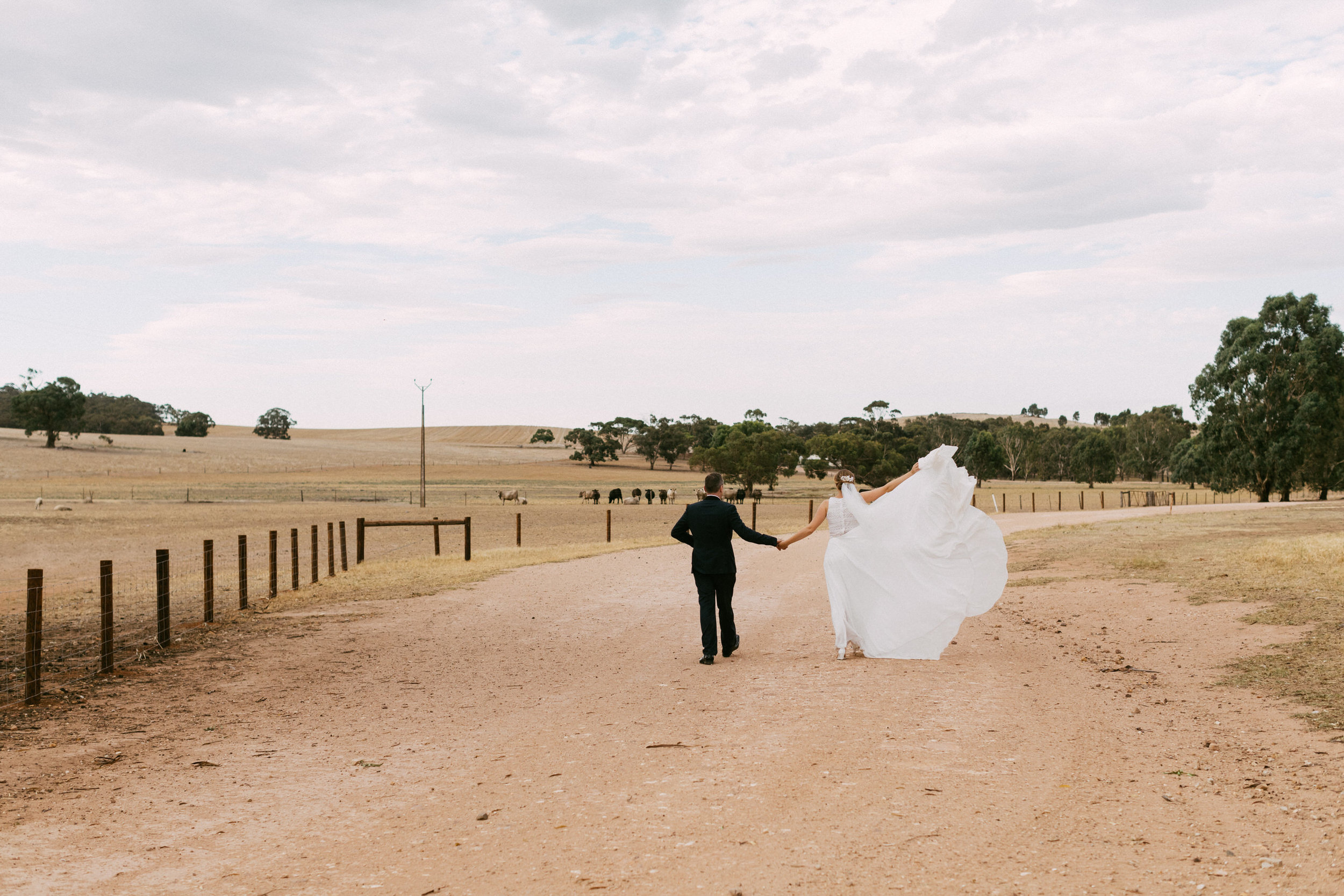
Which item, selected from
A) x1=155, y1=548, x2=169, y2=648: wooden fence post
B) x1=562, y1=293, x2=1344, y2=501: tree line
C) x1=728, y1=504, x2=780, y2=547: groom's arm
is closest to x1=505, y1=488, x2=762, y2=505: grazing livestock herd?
x1=562, y1=293, x2=1344, y2=501: tree line

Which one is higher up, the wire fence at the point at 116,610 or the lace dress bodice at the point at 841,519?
the lace dress bodice at the point at 841,519

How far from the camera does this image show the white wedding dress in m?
9.80

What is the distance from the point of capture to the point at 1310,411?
5788 cm

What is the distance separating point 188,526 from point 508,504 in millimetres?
25861

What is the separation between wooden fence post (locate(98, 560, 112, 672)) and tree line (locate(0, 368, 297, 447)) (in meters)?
115

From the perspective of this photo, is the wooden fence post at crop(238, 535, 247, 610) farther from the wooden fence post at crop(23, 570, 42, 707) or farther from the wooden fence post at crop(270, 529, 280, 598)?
the wooden fence post at crop(23, 570, 42, 707)

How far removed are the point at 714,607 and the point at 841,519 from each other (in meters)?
1.56

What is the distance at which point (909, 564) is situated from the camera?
10016 mm

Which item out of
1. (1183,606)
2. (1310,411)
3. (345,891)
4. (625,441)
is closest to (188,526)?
(1183,606)

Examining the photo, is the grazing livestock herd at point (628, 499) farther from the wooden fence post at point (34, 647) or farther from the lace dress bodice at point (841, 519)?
the wooden fence post at point (34, 647)

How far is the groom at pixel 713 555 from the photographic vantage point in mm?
9930

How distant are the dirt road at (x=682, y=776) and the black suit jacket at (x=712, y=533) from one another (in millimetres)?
973

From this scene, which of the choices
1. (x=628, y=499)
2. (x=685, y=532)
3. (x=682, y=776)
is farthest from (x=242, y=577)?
(x=628, y=499)

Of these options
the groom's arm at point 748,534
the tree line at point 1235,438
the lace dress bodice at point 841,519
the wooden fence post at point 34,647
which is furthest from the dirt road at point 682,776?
the tree line at point 1235,438
